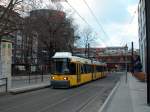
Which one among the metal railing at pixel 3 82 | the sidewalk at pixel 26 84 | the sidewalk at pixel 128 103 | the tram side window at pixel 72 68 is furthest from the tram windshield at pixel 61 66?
the sidewalk at pixel 128 103

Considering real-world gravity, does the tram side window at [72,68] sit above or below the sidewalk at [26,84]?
above

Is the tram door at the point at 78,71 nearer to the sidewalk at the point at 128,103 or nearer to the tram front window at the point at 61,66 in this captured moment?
the tram front window at the point at 61,66

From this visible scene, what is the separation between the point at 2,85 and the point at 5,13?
10083mm

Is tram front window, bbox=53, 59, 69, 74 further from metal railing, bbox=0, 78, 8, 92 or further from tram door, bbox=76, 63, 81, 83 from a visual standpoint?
metal railing, bbox=0, 78, 8, 92

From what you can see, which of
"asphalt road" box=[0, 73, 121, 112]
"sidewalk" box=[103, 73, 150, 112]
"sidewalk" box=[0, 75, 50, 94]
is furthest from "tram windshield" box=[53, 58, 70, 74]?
"sidewalk" box=[103, 73, 150, 112]

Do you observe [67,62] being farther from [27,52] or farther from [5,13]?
[27,52]

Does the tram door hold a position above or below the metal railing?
A: above

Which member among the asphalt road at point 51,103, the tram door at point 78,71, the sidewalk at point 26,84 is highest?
the tram door at point 78,71

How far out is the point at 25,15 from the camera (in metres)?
39.6

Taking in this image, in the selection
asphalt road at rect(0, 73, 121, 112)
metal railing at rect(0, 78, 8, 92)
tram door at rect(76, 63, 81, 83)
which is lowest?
asphalt road at rect(0, 73, 121, 112)

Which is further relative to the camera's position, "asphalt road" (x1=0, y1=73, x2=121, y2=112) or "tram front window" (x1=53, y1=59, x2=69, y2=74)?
"tram front window" (x1=53, y1=59, x2=69, y2=74)

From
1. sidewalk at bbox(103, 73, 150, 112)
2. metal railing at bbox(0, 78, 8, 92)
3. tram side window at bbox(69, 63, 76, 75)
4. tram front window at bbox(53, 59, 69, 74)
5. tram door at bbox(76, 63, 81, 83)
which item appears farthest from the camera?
tram door at bbox(76, 63, 81, 83)

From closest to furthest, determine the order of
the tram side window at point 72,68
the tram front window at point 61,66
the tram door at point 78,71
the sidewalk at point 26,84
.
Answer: the sidewalk at point 26,84, the tram front window at point 61,66, the tram side window at point 72,68, the tram door at point 78,71

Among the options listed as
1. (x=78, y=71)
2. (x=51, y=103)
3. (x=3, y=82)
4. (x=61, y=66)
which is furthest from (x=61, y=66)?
(x=51, y=103)
